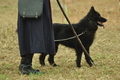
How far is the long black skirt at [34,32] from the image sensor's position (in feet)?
12.9

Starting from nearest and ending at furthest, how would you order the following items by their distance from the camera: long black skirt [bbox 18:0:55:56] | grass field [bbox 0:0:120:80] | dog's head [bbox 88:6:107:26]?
1. long black skirt [bbox 18:0:55:56]
2. grass field [bbox 0:0:120:80]
3. dog's head [bbox 88:6:107:26]

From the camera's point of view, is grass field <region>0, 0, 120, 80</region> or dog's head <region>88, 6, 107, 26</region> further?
dog's head <region>88, 6, 107, 26</region>

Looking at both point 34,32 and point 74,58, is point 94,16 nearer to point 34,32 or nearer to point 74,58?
point 74,58

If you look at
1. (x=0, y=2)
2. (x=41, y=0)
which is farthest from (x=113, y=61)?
(x=0, y=2)

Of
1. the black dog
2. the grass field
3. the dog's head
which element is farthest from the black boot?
the dog's head

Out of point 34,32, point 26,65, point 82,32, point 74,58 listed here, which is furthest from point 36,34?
point 74,58

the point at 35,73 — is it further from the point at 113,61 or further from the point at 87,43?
the point at 113,61

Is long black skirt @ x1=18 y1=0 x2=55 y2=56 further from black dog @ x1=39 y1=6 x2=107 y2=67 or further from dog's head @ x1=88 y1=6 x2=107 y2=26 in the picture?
dog's head @ x1=88 y1=6 x2=107 y2=26

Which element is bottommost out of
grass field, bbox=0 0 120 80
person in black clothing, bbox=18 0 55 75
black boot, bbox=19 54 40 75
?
grass field, bbox=0 0 120 80

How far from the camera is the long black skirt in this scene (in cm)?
392

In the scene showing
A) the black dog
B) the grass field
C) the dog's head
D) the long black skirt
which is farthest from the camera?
the dog's head

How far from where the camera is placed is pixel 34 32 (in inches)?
155

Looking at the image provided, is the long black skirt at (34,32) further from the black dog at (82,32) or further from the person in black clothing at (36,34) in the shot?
the black dog at (82,32)

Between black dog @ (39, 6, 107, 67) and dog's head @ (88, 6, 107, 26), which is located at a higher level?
dog's head @ (88, 6, 107, 26)
